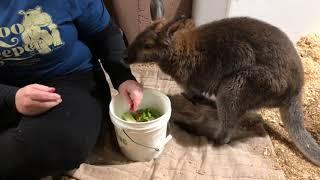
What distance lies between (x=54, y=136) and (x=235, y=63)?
0.95 meters

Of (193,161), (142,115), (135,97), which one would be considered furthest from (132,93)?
(193,161)

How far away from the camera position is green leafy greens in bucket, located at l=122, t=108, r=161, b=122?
2.06 meters

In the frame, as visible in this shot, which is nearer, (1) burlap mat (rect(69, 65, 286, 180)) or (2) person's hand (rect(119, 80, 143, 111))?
(2) person's hand (rect(119, 80, 143, 111))

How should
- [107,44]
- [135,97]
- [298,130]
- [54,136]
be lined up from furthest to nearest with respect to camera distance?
1. [298,130]
2. [107,44]
3. [135,97]
4. [54,136]

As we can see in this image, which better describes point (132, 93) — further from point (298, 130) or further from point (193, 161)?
point (298, 130)

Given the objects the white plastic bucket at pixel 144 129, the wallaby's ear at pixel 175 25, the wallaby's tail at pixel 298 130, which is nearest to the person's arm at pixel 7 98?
the white plastic bucket at pixel 144 129

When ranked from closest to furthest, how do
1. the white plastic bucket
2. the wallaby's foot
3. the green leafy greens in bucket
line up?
the white plastic bucket < the green leafy greens in bucket < the wallaby's foot

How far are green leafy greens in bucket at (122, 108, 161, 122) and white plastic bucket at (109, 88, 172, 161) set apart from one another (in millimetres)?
23

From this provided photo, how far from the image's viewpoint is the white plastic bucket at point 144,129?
1947mm

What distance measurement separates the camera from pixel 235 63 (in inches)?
85.3

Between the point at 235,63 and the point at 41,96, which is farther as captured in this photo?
the point at 235,63

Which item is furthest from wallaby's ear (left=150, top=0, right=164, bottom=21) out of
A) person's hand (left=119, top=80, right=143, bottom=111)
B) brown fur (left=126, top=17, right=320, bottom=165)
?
person's hand (left=119, top=80, right=143, bottom=111)

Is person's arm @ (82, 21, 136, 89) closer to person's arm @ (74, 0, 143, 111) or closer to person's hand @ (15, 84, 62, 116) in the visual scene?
person's arm @ (74, 0, 143, 111)

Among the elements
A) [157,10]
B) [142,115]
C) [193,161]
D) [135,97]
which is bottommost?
[193,161]
